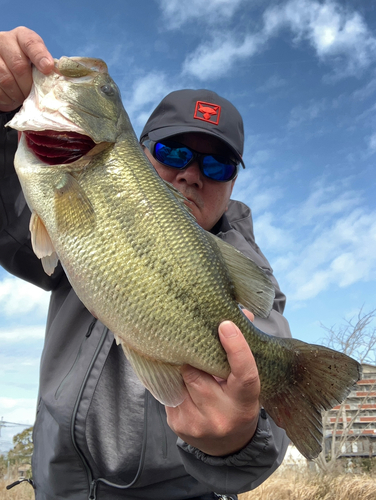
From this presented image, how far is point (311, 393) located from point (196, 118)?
101 inches

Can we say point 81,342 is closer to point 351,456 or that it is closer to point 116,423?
point 116,423

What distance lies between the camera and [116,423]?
2.85m

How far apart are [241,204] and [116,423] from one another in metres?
2.68

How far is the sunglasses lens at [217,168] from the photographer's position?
366 centimetres

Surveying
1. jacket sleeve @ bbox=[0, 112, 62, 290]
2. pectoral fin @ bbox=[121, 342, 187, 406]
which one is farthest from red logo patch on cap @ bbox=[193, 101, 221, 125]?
pectoral fin @ bbox=[121, 342, 187, 406]

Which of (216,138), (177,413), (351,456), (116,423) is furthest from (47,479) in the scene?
(351,456)

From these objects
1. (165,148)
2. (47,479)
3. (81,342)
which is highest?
(165,148)

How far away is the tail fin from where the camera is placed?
2.03m

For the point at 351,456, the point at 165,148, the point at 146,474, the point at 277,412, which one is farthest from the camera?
the point at 351,456

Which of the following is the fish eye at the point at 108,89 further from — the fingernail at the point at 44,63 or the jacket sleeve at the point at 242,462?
the jacket sleeve at the point at 242,462

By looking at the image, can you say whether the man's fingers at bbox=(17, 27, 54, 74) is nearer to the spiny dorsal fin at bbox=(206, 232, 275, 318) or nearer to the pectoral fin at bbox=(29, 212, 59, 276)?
the pectoral fin at bbox=(29, 212, 59, 276)

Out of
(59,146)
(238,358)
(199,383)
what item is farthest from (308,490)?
(59,146)

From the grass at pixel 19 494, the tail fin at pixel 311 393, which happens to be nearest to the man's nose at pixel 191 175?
the tail fin at pixel 311 393

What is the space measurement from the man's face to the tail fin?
1.86m
